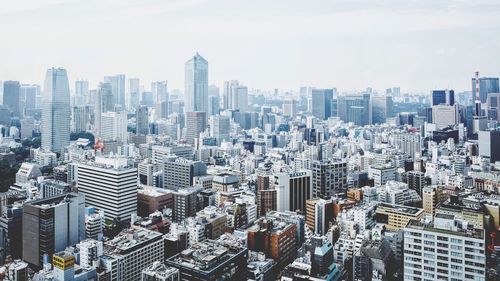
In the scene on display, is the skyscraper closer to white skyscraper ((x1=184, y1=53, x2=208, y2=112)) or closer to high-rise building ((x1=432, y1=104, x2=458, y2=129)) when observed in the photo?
white skyscraper ((x1=184, y1=53, x2=208, y2=112))

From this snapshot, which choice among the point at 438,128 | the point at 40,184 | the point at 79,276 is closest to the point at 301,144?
the point at 438,128

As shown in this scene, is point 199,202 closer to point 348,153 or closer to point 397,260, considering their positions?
point 397,260

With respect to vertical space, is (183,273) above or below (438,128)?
below

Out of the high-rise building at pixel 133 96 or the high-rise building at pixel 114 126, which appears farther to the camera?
the high-rise building at pixel 133 96

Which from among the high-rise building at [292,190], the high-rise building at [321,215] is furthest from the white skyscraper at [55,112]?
the high-rise building at [321,215]

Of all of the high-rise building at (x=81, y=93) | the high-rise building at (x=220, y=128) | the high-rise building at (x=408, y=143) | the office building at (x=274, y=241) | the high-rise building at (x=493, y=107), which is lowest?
the office building at (x=274, y=241)

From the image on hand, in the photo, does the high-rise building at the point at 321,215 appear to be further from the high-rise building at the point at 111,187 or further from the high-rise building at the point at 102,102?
the high-rise building at the point at 102,102

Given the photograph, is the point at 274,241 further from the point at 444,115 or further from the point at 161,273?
the point at 444,115
